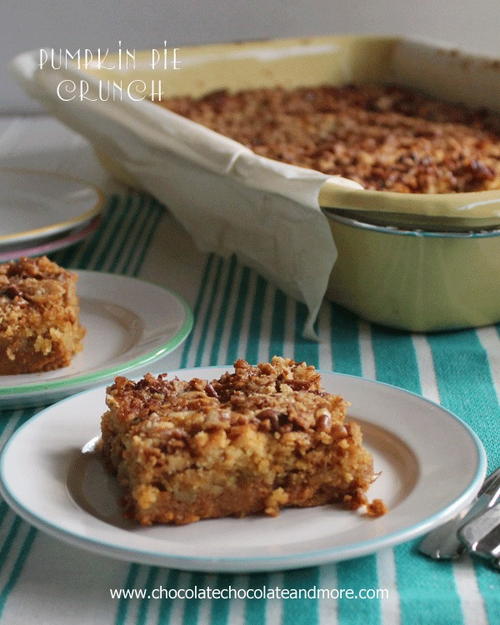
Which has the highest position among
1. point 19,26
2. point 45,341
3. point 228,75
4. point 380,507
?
point 380,507

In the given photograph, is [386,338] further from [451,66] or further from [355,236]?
[451,66]

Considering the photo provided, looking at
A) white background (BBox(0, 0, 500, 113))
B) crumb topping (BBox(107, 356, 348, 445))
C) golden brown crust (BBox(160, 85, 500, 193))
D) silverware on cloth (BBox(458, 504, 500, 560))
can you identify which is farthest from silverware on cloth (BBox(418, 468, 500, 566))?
white background (BBox(0, 0, 500, 113))

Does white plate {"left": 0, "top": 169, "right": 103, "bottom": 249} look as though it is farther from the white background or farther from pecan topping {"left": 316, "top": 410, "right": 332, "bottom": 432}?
the white background

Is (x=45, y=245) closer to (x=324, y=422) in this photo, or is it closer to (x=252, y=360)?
(x=252, y=360)

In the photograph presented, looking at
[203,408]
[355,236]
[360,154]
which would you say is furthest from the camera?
[360,154]

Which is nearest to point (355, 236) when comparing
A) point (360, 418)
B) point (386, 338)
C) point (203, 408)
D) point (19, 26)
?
point (386, 338)

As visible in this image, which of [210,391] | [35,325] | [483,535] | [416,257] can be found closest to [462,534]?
[483,535]

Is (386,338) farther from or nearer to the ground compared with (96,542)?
nearer to the ground
